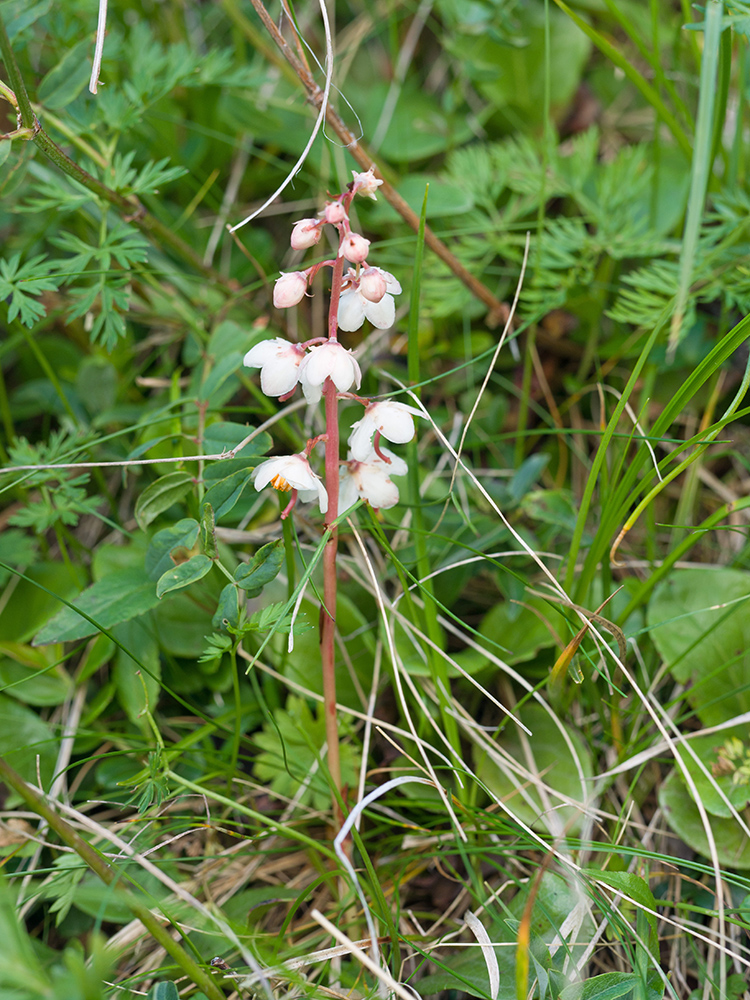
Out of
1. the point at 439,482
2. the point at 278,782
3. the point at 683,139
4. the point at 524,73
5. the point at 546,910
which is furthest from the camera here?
the point at 524,73

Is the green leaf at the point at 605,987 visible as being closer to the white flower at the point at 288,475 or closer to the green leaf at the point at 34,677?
the white flower at the point at 288,475

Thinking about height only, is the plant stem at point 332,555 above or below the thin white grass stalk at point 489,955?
above

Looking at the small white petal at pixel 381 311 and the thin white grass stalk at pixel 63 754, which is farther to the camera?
the thin white grass stalk at pixel 63 754

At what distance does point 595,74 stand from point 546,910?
2219mm

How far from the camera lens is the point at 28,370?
1.91 m

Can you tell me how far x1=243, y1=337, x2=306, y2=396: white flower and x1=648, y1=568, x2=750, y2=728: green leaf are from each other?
34.5 inches

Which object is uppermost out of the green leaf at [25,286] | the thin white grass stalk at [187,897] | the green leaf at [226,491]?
the green leaf at [25,286]

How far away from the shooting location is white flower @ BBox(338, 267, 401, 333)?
1.04 metres

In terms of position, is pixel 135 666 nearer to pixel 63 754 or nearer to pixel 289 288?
pixel 63 754

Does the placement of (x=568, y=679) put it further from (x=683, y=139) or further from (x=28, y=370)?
(x=28, y=370)

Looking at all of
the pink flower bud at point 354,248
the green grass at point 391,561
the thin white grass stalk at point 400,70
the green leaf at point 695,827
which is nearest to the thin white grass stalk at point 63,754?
the green grass at point 391,561

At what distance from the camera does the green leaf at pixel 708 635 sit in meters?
1.45

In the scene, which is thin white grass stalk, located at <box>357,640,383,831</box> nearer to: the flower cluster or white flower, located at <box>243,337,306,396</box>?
the flower cluster

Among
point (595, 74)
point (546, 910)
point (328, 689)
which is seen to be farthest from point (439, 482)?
point (595, 74)
